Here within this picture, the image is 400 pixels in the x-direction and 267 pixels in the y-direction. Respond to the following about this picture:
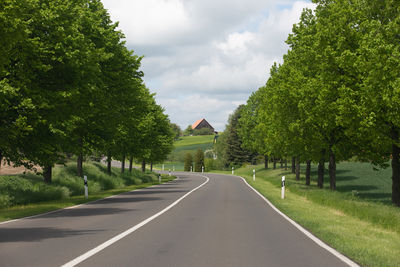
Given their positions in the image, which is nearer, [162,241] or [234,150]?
[162,241]

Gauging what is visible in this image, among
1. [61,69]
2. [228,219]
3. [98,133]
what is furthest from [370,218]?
[98,133]

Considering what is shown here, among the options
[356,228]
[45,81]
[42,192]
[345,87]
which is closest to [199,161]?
[42,192]

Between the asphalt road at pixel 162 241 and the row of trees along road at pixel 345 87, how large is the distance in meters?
8.06

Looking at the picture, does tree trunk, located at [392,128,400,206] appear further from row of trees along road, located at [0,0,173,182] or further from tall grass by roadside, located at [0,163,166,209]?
tall grass by roadside, located at [0,163,166,209]

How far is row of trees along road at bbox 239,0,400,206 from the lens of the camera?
18.4 m

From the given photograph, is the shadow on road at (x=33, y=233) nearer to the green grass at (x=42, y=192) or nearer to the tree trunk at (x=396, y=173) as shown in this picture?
the green grass at (x=42, y=192)

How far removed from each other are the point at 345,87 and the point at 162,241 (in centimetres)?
1440

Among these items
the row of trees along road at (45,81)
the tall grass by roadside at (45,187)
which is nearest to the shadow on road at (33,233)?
the row of trees along road at (45,81)

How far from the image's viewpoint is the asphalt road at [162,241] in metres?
7.01

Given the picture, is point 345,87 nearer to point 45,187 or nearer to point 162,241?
point 162,241

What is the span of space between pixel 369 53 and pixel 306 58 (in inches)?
280

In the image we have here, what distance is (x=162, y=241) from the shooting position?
8.88 metres

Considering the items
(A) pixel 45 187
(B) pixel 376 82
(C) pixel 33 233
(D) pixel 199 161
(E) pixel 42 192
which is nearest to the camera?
(C) pixel 33 233

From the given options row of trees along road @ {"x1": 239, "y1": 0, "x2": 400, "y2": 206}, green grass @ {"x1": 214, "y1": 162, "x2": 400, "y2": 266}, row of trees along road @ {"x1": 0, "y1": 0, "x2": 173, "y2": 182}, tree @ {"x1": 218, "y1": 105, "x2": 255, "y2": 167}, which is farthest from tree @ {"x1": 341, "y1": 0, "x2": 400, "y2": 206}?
tree @ {"x1": 218, "y1": 105, "x2": 255, "y2": 167}
